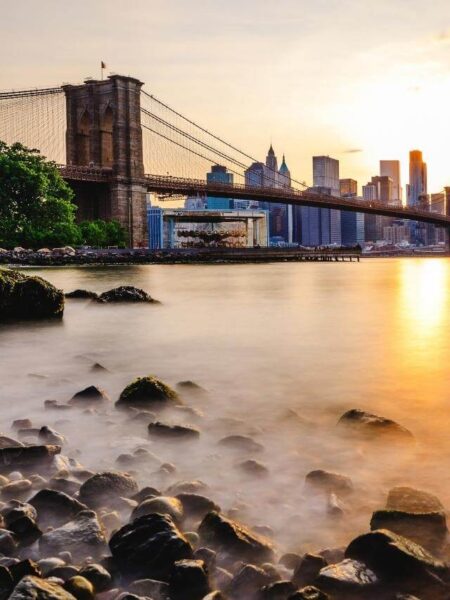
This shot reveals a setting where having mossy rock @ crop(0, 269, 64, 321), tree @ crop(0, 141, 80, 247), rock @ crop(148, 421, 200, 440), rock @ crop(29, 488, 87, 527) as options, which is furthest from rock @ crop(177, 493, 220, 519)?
tree @ crop(0, 141, 80, 247)

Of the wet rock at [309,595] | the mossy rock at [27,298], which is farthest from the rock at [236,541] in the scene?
the mossy rock at [27,298]

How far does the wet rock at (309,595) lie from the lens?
2.55 m

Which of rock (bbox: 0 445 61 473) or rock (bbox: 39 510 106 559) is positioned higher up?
rock (bbox: 0 445 61 473)

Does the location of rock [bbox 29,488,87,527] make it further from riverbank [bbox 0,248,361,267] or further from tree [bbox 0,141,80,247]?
tree [bbox 0,141,80,247]

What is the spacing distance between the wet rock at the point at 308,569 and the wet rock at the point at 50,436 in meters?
2.37

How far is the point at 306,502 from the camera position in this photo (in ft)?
11.9

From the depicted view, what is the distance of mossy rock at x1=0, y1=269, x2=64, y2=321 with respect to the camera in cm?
1285

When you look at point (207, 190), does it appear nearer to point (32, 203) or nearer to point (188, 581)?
point (32, 203)

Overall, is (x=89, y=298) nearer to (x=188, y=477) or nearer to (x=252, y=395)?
(x=252, y=395)

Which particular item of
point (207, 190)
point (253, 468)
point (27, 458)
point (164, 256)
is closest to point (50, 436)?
point (27, 458)

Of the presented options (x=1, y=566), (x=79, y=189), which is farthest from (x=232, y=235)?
(x=1, y=566)

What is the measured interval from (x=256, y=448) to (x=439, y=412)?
221 cm

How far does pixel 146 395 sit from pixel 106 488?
2.39 meters

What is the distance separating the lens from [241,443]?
15.5 feet
